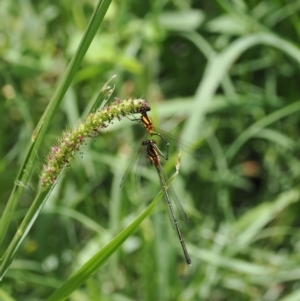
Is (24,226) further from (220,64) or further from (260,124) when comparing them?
(260,124)

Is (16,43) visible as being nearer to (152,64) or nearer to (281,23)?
(152,64)

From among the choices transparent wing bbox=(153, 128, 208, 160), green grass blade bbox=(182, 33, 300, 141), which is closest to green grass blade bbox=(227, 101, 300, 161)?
green grass blade bbox=(182, 33, 300, 141)

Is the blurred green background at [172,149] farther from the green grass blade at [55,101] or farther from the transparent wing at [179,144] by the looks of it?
the green grass blade at [55,101]

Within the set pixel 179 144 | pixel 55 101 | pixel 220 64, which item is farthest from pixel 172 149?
pixel 55 101

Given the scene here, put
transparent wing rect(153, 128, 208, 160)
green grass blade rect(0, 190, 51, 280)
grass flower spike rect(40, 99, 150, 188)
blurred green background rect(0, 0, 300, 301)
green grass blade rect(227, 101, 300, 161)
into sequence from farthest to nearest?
green grass blade rect(227, 101, 300, 161) → blurred green background rect(0, 0, 300, 301) → transparent wing rect(153, 128, 208, 160) → green grass blade rect(0, 190, 51, 280) → grass flower spike rect(40, 99, 150, 188)

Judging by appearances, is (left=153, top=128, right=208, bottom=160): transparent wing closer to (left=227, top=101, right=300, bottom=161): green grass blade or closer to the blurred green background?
the blurred green background

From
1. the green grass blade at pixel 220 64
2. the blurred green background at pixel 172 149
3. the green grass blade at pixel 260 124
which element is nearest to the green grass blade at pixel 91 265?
the blurred green background at pixel 172 149
